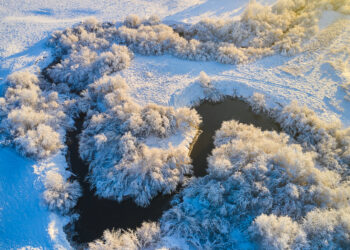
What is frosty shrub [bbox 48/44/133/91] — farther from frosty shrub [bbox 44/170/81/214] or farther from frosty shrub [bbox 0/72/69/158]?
frosty shrub [bbox 44/170/81/214]

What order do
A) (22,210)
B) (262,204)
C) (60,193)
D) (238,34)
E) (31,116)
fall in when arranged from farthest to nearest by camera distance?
(238,34), (31,116), (60,193), (22,210), (262,204)

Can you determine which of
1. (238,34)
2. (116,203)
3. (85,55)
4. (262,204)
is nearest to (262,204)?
(262,204)

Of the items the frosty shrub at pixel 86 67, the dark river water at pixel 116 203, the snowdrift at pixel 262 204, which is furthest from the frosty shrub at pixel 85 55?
the snowdrift at pixel 262 204

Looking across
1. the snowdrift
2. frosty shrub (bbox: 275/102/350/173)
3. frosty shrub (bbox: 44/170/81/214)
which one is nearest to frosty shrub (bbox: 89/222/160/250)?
A: the snowdrift

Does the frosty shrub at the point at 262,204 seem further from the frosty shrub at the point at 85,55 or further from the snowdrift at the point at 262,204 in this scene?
the frosty shrub at the point at 85,55

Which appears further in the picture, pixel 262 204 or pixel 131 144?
pixel 131 144

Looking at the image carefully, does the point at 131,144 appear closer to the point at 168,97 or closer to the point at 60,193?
the point at 60,193

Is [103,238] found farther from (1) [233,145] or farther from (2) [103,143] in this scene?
(1) [233,145]
